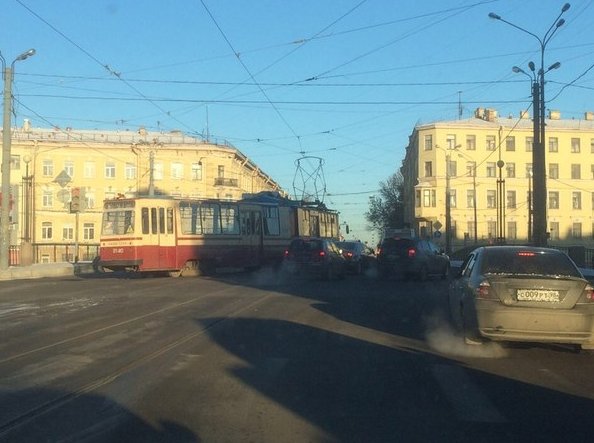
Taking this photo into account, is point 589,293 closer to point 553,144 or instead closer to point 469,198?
point 553,144

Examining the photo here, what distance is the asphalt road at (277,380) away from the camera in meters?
6.33

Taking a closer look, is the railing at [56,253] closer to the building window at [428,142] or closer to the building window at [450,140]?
the building window at [428,142]

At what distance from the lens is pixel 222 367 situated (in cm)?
923

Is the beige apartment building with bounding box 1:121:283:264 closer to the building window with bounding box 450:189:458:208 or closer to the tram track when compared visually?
the building window with bounding box 450:189:458:208

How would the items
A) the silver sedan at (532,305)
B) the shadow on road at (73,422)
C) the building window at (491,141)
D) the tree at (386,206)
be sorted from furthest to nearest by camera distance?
the tree at (386,206), the building window at (491,141), the silver sedan at (532,305), the shadow on road at (73,422)

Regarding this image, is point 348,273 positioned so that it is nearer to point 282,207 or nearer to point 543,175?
point 282,207

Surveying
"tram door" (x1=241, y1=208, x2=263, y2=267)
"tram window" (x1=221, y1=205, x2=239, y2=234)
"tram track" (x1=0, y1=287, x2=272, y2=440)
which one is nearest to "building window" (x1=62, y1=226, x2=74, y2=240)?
"tram door" (x1=241, y1=208, x2=263, y2=267)

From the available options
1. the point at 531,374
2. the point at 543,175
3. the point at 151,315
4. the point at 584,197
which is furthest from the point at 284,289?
the point at 584,197

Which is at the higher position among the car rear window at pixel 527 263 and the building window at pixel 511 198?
the building window at pixel 511 198

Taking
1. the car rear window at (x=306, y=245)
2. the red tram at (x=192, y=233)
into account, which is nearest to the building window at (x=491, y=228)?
the red tram at (x=192, y=233)

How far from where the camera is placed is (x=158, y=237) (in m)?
28.7

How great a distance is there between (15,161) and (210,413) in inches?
2548

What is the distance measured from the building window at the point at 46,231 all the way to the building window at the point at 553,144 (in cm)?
5043

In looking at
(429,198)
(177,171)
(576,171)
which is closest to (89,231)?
(177,171)
